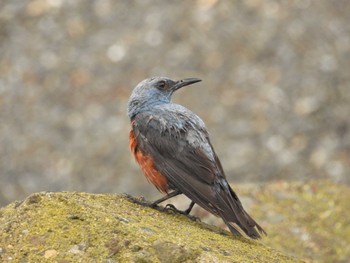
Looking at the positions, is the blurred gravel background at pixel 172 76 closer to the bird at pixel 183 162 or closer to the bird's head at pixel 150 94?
the bird's head at pixel 150 94

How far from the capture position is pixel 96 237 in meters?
8.03

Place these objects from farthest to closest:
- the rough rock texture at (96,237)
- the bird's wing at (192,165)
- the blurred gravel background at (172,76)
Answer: the blurred gravel background at (172,76) < the bird's wing at (192,165) < the rough rock texture at (96,237)

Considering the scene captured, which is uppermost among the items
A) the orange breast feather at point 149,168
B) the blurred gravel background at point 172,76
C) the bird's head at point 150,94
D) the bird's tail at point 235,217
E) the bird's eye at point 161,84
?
the blurred gravel background at point 172,76

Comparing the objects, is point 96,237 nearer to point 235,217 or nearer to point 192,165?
point 235,217

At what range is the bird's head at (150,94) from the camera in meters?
10.6

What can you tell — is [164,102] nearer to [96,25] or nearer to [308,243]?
[308,243]

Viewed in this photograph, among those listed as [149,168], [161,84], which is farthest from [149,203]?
[161,84]

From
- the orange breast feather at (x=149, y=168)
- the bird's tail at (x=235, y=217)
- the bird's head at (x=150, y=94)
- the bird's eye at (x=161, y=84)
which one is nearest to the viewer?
the bird's tail at (x=235, y=217)

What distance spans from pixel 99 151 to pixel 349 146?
5.50m

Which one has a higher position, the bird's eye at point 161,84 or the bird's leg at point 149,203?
the bird's eye at point 161,84

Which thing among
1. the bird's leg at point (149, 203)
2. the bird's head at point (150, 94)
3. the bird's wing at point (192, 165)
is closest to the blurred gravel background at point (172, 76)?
the bird's head at point (150, 94)

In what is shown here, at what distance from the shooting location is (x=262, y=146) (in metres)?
21.0

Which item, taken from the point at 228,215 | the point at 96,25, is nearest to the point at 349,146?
the point at 96,25

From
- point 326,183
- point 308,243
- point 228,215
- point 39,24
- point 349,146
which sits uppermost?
point 39,24
